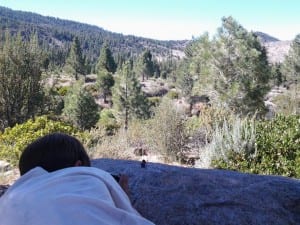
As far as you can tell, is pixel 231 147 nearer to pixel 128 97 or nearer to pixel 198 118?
pixel 198 118

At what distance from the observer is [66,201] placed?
103 cm

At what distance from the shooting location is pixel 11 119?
13570 mm

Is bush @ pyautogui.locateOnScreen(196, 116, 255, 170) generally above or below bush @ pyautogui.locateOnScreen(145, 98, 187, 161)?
above

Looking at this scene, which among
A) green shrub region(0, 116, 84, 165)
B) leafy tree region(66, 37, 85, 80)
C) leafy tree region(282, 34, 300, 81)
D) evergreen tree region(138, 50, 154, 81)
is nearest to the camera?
green shrub region(0, 116, 84, 165)

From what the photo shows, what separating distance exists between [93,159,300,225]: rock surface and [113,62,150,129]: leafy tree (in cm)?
2964

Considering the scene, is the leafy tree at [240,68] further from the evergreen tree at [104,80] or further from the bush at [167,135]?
the evergreen tree at [104,80]

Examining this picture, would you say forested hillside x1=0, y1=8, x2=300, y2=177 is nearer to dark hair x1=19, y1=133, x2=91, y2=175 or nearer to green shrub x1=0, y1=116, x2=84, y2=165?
green shrub x1=0, y1=116, x2=84, y2=165

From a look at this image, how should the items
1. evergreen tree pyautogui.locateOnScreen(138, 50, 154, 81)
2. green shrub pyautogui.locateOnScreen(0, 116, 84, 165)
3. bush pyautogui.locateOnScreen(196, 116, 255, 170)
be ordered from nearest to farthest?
bush pyautogui.locateOnScreen(196, 116, 255, 170) → green shrub pyautogui.locateOnScreen(0, 116, 84, 165) → evergreen tree pyautogui.locateOnScreen(138, 50, 154, 81)

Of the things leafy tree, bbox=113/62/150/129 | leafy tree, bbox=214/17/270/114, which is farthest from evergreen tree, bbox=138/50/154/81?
leafy tree, bbox=214/17/270/114

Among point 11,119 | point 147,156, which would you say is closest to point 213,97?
point 11,119

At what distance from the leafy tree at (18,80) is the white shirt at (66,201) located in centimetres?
1235

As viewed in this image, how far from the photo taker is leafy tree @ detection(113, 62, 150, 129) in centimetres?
3318

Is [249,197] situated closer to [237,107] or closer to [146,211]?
[146,211]

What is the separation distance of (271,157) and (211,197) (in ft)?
11.2
